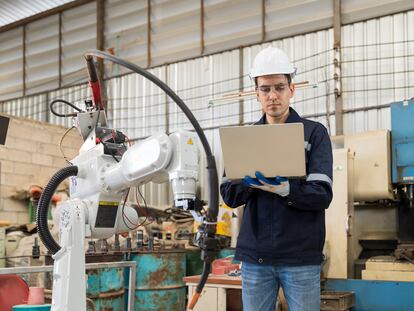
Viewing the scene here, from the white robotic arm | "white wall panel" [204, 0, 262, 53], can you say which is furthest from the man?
"white wall panel" [204, 0, 262, 53]

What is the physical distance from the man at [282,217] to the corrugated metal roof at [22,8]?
693cm

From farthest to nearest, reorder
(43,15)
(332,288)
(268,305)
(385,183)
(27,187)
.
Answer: (43,15), (27,187), (385,183), (332,288), (268,305)

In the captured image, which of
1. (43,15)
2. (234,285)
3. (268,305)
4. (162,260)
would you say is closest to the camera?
(268,305)

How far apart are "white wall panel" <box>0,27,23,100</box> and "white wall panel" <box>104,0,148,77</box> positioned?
197 cm

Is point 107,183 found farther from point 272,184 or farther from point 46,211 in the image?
point 272,184

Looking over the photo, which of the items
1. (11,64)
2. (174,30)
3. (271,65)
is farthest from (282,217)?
(11,64)

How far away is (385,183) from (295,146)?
8.10 feet

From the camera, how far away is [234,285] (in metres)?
3.20

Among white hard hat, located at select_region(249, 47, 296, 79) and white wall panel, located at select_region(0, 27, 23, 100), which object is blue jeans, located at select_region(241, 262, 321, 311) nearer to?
white hard hat, located at select_region(249, 47, 296, 79)

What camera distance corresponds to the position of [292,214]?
171cm

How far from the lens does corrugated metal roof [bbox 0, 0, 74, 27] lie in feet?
25.9

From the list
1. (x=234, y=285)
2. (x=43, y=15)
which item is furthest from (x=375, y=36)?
(x=43, y=15)

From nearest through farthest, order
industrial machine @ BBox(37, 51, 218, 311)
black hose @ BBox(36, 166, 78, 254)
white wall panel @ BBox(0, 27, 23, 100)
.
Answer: industrial machine @ BBox(37, 51, 218, 311), black hose @ BBox(36, 166, 78, 254), white wall panel @ BBox(0, 27, 23, 100)

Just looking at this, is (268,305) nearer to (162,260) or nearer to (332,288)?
(332,288)
